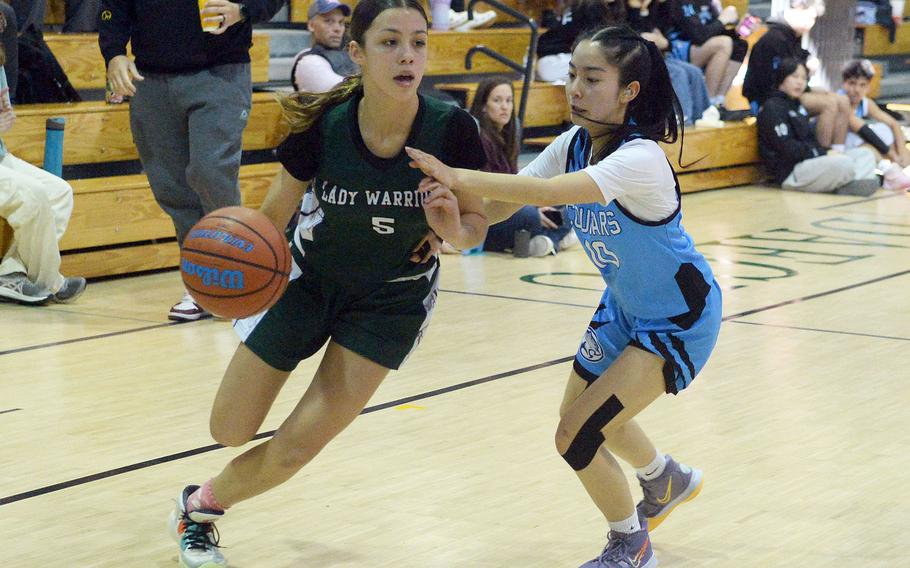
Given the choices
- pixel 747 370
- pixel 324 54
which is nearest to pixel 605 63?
pixel 747 370

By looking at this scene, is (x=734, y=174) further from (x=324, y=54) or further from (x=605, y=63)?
(x=605, y=63)

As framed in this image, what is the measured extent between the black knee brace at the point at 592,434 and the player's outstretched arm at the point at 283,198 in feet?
2.69

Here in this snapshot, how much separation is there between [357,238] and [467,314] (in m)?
3.01

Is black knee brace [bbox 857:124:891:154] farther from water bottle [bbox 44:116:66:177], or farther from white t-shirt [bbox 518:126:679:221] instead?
white t-shirt [bbox 518:126:679:221]

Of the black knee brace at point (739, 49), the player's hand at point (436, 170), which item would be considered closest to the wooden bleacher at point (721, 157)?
the black knee brace at point (739, 49)

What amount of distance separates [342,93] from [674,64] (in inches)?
318

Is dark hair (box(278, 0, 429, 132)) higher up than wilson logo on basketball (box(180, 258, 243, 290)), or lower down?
higher up

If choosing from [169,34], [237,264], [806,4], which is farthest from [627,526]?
[806,4]

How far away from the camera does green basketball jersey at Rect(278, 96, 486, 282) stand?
2988 millimetres

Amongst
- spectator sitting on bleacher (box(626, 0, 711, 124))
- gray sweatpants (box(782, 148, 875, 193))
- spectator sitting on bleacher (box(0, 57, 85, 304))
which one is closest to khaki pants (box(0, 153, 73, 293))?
spectator sitting on bleacher (box(0, 57, 85, 304))

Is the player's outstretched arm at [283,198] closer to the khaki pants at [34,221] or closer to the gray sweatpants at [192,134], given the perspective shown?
the gray sweatpants at [192,134]

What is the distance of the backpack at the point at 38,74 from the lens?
23.1 feet

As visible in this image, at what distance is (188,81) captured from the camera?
18.2 ft

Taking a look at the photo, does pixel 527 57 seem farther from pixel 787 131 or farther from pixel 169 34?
pixel 169 34
